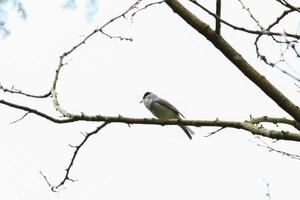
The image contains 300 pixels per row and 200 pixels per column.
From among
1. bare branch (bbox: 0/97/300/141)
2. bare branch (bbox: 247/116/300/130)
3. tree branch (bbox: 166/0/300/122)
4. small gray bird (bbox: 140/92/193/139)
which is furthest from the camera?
small gray bird (bbox: 140/92/193/139)

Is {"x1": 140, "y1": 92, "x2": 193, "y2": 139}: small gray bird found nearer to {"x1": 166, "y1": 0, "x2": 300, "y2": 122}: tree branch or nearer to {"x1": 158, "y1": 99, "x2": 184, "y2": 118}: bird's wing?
{"x1": 158, "y1": 99, "x2": 184, "y2": 118}: bird's wing

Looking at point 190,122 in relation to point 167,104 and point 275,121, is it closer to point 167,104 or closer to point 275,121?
point 275,121

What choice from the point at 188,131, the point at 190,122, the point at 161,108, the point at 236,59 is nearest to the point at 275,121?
the point at 190,122

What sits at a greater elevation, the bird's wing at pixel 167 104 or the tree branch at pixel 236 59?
the bird's wing at pixel 167 104

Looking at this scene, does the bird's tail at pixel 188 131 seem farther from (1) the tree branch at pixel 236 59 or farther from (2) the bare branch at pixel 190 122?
(1) the tree branch at pixel 236 59

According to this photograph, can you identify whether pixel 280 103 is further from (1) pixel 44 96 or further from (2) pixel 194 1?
(1) pixel 44 96

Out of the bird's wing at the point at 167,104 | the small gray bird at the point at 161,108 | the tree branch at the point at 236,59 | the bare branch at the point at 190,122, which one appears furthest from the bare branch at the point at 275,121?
the bird's wing at the point at 167,104

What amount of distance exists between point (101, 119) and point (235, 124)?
3.18ft

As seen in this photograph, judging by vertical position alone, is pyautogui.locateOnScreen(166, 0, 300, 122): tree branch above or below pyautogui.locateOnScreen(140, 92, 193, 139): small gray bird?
below

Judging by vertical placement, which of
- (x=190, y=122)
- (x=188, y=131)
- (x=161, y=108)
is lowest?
(x=190, y=122)

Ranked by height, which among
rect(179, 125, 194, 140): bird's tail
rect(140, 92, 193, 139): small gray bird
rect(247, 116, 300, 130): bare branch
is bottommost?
rect(247, 116, 300, 130): bare branch

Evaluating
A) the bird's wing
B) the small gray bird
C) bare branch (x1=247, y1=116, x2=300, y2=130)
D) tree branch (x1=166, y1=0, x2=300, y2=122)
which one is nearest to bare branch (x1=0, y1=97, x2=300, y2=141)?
bare branch (x1=247, y1=116, x2=300, y2=130)

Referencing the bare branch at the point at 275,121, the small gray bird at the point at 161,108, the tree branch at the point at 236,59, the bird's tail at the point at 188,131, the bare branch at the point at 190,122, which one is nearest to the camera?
the tree branch at the point at 236,59

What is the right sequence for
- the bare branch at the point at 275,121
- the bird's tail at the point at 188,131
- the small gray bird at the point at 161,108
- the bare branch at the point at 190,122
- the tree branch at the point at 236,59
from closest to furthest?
the tree branch at the point at 236,59
the bare branch at the point at 190,122
the bare branch at the point at 275,121
the bird's tail at the point at 188,131
the small gray bird at the point at 161,108
